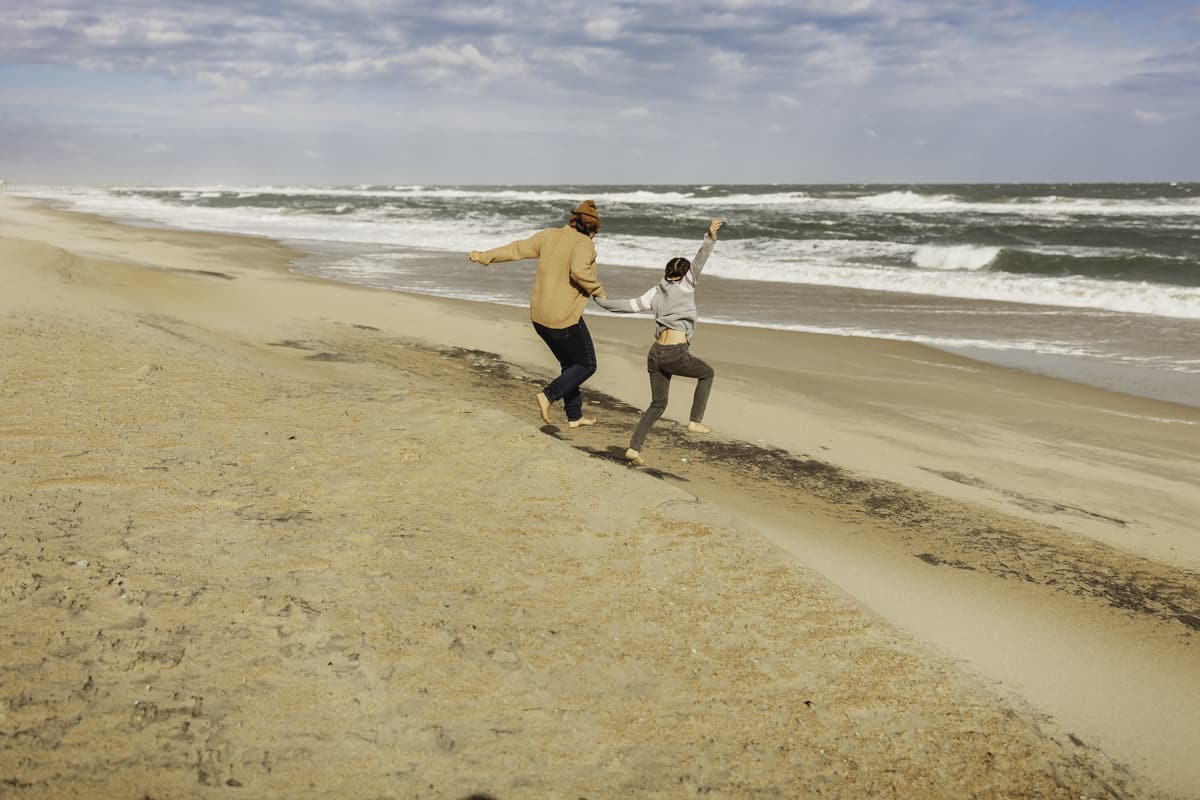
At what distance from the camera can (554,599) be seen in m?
3.60

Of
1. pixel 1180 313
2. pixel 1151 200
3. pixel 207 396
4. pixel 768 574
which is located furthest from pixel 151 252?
pixel 1151 200

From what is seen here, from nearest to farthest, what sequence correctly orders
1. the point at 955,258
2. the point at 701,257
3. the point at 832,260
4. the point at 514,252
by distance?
the point at 701,257
the point at 514,252
the point at 955,258
the point at 832,260

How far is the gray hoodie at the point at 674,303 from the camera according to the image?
5.84 metres

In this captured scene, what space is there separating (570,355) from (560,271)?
0.65 m

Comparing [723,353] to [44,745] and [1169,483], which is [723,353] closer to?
[1169,483]

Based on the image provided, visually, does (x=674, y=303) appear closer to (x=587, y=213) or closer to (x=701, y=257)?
(x=701, y=257)

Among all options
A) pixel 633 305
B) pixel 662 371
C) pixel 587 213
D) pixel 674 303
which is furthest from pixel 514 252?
pixel 662 371

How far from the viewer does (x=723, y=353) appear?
10.5 metres

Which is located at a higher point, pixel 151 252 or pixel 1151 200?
pixel 1151 200

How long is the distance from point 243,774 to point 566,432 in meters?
4.33

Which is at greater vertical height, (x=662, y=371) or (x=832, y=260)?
(x=832, y=260)

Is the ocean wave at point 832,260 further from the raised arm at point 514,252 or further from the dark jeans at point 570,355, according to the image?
the raised arm at point 514,252

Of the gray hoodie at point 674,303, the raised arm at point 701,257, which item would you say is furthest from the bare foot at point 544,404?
the raised arm at point 701,257

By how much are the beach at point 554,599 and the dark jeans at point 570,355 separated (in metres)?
0.34
